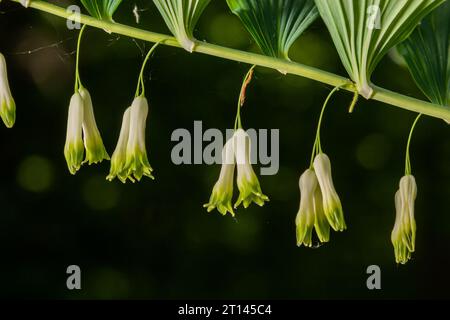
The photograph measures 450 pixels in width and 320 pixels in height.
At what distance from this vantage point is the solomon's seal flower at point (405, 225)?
0.81 metres

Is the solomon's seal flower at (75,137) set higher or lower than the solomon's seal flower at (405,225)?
higher

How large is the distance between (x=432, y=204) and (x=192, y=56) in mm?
908

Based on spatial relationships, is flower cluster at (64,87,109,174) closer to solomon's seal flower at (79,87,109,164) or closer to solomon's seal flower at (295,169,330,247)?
solomon's seal flower at (79,87,109,164)

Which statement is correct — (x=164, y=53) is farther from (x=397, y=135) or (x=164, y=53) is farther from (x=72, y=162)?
(x=72, y=162)

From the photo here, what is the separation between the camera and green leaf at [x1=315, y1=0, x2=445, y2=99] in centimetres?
70

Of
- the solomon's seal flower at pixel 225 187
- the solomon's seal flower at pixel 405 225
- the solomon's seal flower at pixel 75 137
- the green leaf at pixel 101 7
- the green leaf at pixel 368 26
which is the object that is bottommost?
the solomon's seal flower at pixel 405 225

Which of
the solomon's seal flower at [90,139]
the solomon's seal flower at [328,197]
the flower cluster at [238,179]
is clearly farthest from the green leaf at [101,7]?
the solomon's seal flower at [328,197]

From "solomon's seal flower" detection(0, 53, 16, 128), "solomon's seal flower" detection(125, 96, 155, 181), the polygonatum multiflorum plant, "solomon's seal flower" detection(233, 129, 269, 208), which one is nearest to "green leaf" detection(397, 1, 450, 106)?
the polygonatum multiflorum plant

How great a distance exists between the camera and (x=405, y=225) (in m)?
0.81

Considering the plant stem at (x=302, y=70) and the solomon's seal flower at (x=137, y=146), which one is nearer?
the plant stem at (x=302, y=70)

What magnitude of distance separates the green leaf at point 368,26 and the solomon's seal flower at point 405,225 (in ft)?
0.55

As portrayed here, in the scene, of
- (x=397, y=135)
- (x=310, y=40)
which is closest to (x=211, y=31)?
(x=310, y=40)

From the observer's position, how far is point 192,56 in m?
2.00

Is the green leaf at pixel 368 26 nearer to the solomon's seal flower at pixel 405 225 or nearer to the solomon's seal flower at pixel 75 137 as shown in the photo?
the solomon's seal flower at pixel 405 225
